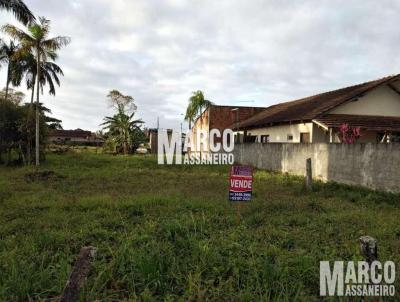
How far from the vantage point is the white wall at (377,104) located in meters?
17.0

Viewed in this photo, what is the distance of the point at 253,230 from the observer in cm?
597

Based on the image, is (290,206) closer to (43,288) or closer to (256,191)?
(256,191)

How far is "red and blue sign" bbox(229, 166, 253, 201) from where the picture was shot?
6.62 meters

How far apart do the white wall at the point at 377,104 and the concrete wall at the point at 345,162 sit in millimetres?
4013

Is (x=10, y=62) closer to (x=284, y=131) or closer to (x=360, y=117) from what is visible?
(x=284, y=131)

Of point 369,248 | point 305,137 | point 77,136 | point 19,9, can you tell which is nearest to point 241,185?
point 369,248

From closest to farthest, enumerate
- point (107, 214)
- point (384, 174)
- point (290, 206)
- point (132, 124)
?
point (107, 214)
point (290, 206)
point (384, 174)
point (132, 124)

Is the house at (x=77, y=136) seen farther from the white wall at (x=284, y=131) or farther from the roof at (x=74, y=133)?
the white wall at (x=284, y=131)

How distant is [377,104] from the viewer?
56.6ft

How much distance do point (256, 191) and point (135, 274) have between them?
6.96 meters

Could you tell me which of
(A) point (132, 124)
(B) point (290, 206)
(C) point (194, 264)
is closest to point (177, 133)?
(A) point (132, 124)

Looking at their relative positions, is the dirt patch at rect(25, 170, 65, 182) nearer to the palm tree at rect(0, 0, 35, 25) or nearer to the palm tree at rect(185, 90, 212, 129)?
the palm tree at rect(0, 0, 35, 25)

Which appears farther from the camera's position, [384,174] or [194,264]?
[384,174]

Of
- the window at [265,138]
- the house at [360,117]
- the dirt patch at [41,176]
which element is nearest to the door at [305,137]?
the house at [360,117]
